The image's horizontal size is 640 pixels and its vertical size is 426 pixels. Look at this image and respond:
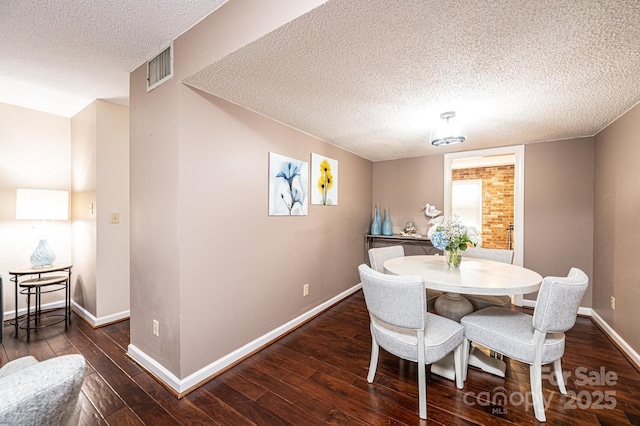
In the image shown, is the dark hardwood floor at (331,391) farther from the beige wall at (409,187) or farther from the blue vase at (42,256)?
the beige wall at (409,187)

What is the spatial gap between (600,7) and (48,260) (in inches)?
182

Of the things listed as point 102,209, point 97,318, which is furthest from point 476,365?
point 102,209

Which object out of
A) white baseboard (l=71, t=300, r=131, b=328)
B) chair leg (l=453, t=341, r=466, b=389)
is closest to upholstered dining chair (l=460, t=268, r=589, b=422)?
chair leg (l=453, t=341, r=466, b=389)

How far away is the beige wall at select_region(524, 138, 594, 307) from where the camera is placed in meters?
2.98

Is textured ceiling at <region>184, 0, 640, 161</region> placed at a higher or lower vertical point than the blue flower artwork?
higher

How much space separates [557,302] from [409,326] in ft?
2.72

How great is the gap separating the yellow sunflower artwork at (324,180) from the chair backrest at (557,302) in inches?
85.1

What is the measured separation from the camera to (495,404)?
1.63 metres

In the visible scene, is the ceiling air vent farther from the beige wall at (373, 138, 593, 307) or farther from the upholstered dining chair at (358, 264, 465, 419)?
the beige wall at (373, 138, 593, 307)

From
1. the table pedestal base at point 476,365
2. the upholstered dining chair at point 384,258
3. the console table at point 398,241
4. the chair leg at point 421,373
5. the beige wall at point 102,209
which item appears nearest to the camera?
the chair leg at point 421,373

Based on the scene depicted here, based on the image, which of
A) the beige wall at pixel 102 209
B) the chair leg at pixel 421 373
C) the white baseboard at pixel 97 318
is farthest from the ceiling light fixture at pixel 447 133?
the white baseboard at pixel 97 318

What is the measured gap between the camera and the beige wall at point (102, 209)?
2.72 meters

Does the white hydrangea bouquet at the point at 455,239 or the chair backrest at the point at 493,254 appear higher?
the white hydrangea bouquet at the point at 455,239

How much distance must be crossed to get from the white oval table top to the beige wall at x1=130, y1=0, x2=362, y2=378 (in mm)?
1231
